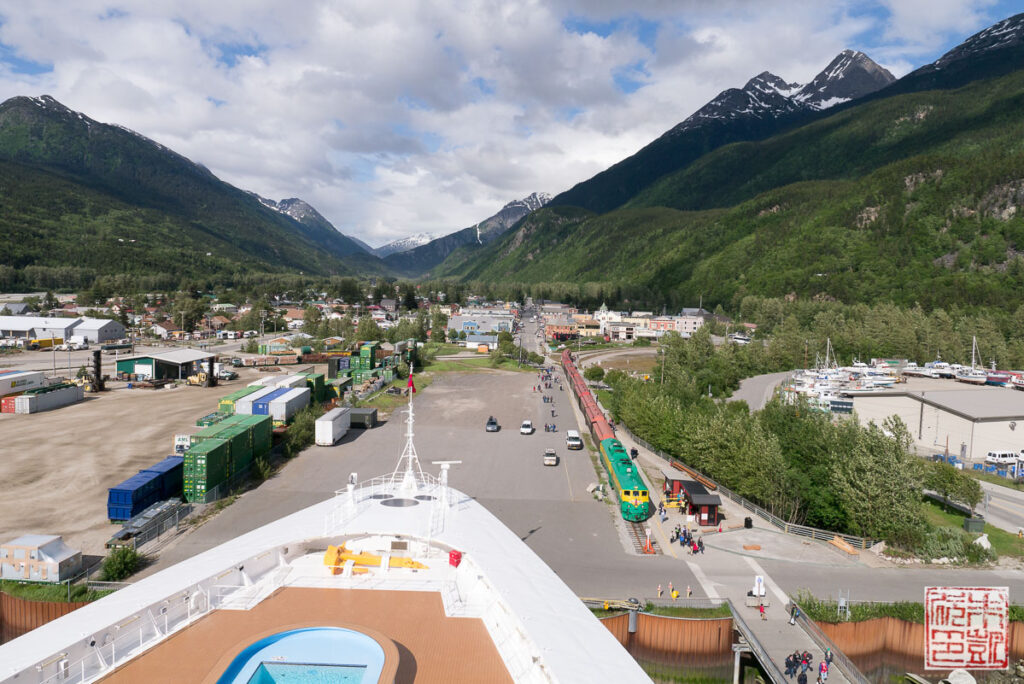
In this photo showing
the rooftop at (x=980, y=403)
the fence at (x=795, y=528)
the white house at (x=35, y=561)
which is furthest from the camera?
the rooftop at (x=980, y=403)

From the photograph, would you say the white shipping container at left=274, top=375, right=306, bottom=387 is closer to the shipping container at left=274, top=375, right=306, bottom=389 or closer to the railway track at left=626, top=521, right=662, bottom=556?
the shipping container at left=274, top=375, right=306, bottom=389

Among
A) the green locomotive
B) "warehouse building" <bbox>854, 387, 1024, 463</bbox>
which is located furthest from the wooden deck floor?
"warehouse building" <bbox>854, 387, 1024, 463</bbox>

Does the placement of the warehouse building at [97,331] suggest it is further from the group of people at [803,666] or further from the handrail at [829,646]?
the group of people at [803,666]

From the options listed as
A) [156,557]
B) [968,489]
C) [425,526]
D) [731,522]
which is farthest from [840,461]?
[156,557]

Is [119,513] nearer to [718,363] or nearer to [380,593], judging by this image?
[380,593]

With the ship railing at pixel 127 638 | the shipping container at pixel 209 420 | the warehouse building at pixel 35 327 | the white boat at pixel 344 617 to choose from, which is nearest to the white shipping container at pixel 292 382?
the shipping container at pixel 209 420
